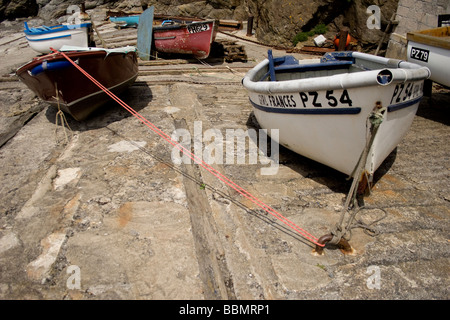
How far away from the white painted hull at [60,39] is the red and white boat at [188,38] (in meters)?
2.64

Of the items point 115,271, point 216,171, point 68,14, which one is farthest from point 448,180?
point 68,14

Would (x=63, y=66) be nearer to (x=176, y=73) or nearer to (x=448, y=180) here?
(x=176, y=73)

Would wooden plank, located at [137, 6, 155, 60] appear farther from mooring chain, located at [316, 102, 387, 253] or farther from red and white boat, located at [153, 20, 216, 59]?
mooring chain, located at [316, 102, 387, 253]

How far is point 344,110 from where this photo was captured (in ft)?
11.8

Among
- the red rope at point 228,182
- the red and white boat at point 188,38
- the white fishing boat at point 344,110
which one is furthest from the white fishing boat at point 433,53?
the red and white boat at point 188,38

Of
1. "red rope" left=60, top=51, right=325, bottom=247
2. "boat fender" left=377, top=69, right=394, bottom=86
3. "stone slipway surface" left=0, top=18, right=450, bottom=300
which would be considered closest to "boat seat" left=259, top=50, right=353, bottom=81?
"stone slipway surface" left=0, top=18, right=450, bottom=300

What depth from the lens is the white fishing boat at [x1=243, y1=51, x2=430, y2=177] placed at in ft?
11.1

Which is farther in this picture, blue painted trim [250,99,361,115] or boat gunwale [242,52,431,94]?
blue painted trim [250,99,361,115]

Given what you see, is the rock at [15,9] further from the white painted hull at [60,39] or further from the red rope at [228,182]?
the red rope at [228,182]

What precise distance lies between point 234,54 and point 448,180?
808 centimetres

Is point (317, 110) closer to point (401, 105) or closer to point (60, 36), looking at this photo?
point (401, 105)

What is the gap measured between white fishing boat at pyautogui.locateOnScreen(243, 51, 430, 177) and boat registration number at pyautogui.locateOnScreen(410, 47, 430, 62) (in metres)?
2.22

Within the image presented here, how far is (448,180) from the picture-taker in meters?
4.50

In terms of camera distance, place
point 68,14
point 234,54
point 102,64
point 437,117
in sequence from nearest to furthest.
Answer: point 102,64 → point 437,117 → point 234,54 → point 68,14
